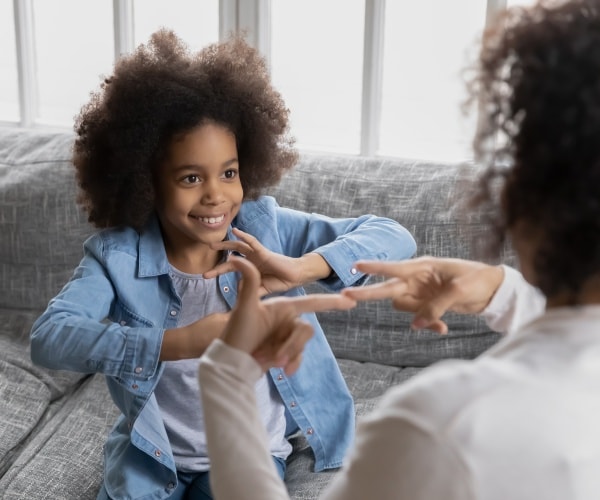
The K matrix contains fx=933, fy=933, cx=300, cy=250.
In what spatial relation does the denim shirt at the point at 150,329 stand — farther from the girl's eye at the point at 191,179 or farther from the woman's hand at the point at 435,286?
the woman's hand at the point at 435,286

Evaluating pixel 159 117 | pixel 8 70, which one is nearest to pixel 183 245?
pixel 159 117

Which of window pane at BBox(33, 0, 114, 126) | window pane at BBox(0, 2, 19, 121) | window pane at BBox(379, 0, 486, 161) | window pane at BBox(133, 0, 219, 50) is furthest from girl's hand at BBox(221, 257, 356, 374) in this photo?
window pane at BBox(0, 2, 19, 121)

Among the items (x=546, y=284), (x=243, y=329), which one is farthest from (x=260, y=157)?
(x=546, y=284)

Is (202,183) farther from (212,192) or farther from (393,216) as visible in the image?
(393,216)

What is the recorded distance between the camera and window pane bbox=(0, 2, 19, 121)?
10.3 feet

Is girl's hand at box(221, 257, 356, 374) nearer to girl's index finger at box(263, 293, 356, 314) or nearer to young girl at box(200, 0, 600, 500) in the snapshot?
girl's index finger at box(263, 293, 356, 314)

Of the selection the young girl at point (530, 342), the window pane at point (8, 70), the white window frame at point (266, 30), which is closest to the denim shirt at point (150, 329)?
the young girl at point (530, 342)

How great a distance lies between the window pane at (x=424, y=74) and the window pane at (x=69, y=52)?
36.7 inches

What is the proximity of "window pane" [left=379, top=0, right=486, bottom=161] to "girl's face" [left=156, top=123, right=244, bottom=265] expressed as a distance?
1.07 m

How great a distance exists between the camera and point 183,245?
1.76 metres

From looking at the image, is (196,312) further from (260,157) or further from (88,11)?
(88,11)

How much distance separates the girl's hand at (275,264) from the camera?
63.6 inches

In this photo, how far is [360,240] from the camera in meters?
1.72

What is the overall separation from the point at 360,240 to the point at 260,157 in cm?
27
